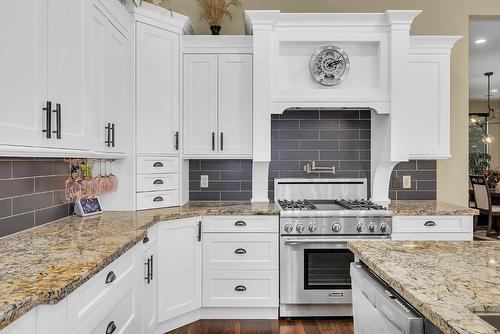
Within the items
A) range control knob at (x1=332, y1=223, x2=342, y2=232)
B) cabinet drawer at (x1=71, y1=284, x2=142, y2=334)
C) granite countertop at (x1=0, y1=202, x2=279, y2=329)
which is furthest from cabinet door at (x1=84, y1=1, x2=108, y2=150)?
range control knob at (x1=332, y1=223, x2=342, y2=232)

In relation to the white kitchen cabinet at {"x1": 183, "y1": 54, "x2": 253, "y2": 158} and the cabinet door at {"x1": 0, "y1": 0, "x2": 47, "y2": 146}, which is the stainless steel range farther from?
the cabinet door at {"x1": 0, "y1": 0, "x2": 47, "y2": 146}

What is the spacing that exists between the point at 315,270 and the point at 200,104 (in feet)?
5.39

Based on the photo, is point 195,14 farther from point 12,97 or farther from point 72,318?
point 72,318

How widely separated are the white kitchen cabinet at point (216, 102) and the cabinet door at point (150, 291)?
3.43 ft

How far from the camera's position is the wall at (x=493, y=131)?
976cm

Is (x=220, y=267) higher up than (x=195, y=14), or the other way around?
(x=195, y=14)

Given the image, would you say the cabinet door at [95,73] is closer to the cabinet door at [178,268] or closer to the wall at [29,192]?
the wall at [29,192]

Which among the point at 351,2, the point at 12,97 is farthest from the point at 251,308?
the point at 351,2

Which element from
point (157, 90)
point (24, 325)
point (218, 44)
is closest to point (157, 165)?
point (157, 90)

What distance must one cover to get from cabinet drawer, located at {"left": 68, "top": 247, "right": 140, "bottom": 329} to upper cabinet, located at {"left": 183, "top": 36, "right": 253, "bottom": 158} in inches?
56.5

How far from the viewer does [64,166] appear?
97.6 inches

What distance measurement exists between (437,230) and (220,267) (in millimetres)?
1730

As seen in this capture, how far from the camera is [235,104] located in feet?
10.6

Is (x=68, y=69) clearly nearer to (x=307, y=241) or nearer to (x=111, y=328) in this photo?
(x=111, y=328)
